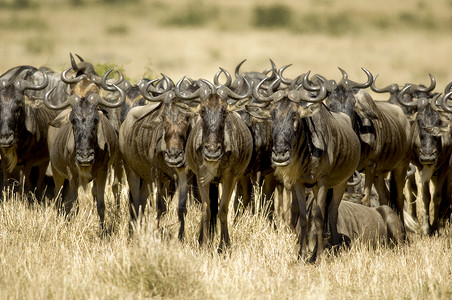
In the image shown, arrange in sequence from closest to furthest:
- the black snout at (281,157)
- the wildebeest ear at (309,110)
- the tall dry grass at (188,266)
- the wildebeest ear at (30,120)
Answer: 1. the tall dry grass at (188,266)
2. the black snout at (281,157)
3. the wildebeest ear at (309,110)
4. the wildebeest ear at (30,120)

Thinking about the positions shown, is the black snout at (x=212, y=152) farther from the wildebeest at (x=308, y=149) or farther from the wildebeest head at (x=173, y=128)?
the wildebeest head at (x=173, y=128)

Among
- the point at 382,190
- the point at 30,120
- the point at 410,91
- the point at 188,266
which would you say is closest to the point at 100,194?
the point at 30,120

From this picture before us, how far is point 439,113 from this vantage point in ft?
39.1

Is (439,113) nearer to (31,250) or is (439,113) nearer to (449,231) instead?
(449,231)

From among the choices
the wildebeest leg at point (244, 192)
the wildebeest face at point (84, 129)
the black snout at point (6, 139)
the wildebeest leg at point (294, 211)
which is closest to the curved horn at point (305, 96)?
the wildebeest leg at point (294, 211)

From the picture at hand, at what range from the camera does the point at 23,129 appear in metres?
11.6

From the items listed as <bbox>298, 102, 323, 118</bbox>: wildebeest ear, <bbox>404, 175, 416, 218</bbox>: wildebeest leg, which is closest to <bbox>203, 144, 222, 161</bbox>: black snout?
<bbox>298, 102, 323, 118</bbox>: wildebeest ear

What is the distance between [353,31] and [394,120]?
36522 mm

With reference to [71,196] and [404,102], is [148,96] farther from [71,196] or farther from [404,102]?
[404,102]

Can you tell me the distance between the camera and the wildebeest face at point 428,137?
11.8 meters

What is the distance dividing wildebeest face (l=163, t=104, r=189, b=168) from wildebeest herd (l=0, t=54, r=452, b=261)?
0.02 m

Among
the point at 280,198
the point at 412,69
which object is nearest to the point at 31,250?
the point at 280,198

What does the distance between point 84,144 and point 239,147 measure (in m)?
1.92

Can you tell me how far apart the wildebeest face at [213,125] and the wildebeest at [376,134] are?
239 cm
